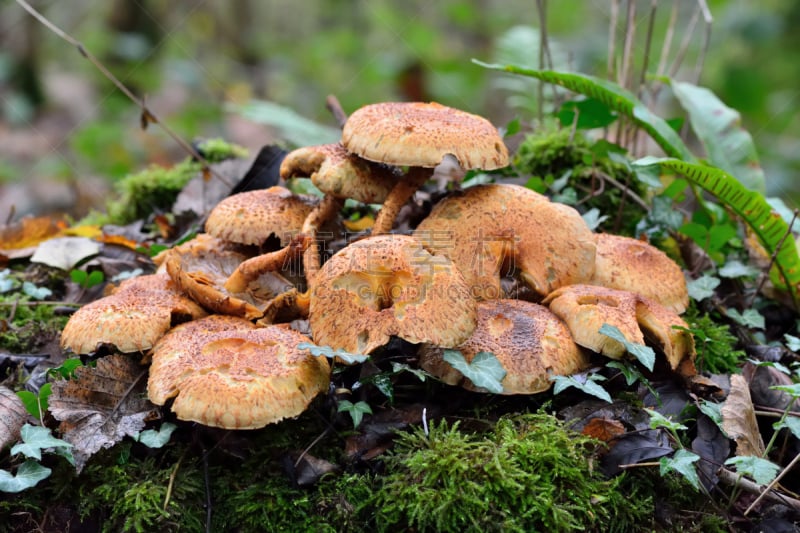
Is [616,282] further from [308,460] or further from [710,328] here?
[308,460]

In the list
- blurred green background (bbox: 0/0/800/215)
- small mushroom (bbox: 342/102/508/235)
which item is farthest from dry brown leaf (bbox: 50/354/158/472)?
blurred green background (bbox: 0/0/800/215)

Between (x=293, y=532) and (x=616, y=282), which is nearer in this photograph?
(x=293, y=532)

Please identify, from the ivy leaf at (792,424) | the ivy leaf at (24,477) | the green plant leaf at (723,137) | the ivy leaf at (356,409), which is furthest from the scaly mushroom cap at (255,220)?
the green plant leaf at (723,137)

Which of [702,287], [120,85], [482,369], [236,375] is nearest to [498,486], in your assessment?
[482,369]

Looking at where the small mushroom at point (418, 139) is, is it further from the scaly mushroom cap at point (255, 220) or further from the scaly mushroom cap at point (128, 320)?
the scaly mushroom cap at point (128, 320)

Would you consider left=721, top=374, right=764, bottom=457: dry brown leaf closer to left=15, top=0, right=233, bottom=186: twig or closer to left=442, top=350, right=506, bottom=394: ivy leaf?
left=442, top=350, right=506, bottom=394: ivy leaf

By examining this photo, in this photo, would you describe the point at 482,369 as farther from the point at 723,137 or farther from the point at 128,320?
the point at 723,137

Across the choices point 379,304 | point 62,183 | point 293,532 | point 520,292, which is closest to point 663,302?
point 520,292
